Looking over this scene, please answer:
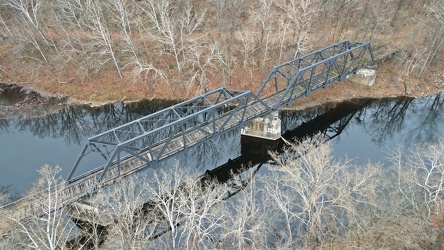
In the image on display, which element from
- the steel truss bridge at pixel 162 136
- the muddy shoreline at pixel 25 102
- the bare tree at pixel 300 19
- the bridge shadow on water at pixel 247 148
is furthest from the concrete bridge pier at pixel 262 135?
the muddy shoreline at pixel 25 102

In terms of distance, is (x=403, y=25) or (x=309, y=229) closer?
(x=309, y=229)

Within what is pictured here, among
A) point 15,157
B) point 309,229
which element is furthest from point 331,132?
point 15,157

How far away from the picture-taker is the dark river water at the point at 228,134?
108ft

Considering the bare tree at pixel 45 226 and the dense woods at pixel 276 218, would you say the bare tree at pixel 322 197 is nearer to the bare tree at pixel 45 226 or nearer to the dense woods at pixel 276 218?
the dense woods at pixel 276 218

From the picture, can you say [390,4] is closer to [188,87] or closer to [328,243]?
[188,87]

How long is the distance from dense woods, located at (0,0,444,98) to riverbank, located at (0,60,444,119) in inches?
49.4

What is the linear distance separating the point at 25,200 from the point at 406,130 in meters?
39.6

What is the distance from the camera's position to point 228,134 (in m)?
37.0

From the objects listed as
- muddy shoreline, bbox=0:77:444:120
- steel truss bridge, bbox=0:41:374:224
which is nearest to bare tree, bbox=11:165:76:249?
steel truss bridge, bbox=0:41:374:224

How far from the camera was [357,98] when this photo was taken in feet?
140

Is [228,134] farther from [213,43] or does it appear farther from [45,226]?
[45,226]

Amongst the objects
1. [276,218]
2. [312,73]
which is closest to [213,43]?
[312,73]

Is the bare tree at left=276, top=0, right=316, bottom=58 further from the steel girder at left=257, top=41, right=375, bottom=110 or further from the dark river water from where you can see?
the dark river water

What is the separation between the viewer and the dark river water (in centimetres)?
3294
